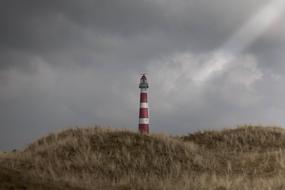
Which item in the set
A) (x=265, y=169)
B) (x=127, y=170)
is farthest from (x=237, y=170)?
(x=127, y=170)

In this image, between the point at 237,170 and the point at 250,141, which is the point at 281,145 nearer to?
the point at 250,141

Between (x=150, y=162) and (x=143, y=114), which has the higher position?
(x=143, y=114)

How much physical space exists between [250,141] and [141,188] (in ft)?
48.7

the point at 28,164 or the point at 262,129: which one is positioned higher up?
the point at 262,129

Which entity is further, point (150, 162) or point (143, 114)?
point (143, 114)

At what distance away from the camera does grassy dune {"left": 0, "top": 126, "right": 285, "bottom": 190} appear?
18.7 metres

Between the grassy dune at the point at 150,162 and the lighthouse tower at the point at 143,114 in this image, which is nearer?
the grassy dune at the point at 150,162

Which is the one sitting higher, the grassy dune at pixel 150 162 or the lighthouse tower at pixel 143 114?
the lighthouse tower at pixel 143 114

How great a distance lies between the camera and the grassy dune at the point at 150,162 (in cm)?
1873

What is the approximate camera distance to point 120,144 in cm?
2361

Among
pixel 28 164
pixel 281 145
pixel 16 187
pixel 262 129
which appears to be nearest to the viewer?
pixel 16 187

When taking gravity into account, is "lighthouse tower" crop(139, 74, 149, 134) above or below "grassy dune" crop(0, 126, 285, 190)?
above

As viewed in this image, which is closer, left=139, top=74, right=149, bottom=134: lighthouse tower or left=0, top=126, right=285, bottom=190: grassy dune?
left=0, top=126, right=285, bottom=190: grassy dune

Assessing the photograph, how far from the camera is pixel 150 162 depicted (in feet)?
72.8
